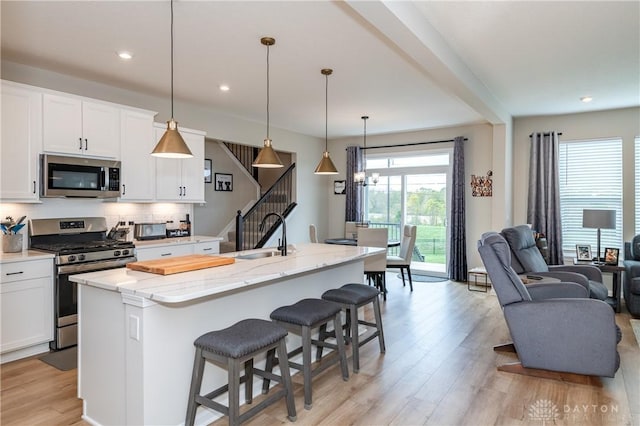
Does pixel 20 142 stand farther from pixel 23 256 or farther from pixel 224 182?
pixel 224 182

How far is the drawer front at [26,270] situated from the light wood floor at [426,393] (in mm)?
724

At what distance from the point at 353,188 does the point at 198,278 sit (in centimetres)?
591

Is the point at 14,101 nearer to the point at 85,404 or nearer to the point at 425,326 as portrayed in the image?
the point at 85,404

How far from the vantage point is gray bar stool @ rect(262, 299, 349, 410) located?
2.59 metres

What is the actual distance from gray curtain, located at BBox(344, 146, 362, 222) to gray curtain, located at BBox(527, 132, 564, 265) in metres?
3.07

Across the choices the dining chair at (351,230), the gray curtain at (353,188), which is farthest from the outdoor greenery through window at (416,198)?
the dining chair at (351,230)

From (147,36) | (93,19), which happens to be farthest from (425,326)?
(93,19)

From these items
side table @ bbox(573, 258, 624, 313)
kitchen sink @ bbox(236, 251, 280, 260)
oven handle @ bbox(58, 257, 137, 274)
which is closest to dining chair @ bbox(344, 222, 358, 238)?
side table @ bbox(573, 258, 624, 313)

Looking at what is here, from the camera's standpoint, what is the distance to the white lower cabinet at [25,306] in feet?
10.9

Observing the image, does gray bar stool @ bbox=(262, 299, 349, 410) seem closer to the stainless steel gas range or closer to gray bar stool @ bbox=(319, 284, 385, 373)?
gray bar stool @ bbox=(319, 284, 385, 373)

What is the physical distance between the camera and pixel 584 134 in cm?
600

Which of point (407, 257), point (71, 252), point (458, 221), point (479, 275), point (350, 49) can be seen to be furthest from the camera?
point (458, 221)

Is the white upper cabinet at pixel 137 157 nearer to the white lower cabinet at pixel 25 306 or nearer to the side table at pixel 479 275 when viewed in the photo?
the white lower cabinet at pixel 25 306

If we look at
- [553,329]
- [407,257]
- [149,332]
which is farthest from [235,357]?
[407,257]
